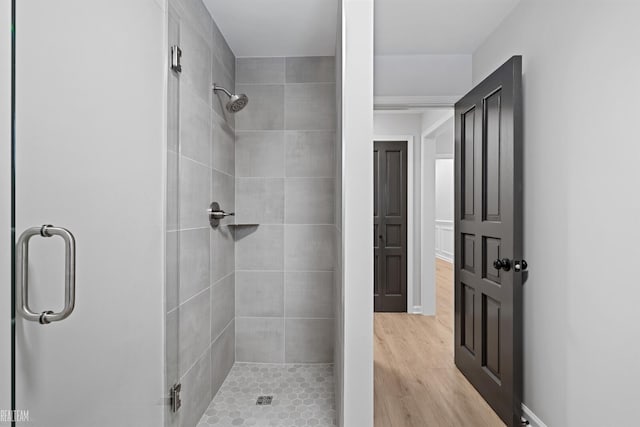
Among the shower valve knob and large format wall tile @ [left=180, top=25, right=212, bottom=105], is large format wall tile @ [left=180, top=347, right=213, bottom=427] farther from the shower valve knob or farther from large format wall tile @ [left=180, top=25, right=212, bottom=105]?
large format wall tile @ [left=180, top=25, right=212, bottom=105]

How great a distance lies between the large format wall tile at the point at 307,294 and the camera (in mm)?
2939

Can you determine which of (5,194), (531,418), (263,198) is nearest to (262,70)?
(263,198)

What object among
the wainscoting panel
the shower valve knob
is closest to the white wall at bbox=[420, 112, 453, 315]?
the shower valve knob

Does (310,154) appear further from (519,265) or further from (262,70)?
(519,265)

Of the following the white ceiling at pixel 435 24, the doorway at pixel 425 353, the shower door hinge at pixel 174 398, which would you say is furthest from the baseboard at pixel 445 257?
the shower door hinge at pixel 174 398

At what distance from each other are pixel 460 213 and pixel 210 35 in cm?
221

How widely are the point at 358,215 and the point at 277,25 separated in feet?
5.43

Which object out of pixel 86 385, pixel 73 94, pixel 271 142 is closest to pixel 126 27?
pixel 73 94

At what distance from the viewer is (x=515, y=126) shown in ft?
7.14

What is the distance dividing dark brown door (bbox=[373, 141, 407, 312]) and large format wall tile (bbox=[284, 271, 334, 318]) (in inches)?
69.5

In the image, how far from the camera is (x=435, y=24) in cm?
263

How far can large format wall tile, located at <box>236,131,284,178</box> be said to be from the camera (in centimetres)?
294

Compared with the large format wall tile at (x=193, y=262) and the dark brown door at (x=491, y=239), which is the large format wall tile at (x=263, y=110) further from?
the dark brown door at (x=491, y=239)

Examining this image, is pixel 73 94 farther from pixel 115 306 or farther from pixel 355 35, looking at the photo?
pixel 355 35
